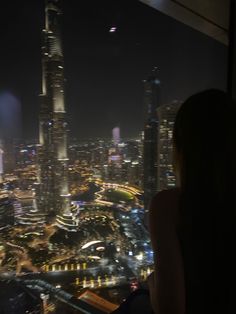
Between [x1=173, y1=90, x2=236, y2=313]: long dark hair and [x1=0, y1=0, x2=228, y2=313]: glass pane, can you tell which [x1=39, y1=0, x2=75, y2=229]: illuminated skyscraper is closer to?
[x1=0, y1=0, x2=228, y2=313]: glass pane

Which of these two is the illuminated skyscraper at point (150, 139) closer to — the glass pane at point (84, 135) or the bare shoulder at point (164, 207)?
the glass pane at point (84, 135)

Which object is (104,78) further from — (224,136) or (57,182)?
(224,136)

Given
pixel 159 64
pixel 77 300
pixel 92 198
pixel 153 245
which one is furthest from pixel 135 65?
pixel 153 245

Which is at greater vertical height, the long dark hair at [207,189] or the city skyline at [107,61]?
the city skyline at [107,61]

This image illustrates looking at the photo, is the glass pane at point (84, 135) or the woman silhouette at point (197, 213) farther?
the glass pane at point (84, 135)

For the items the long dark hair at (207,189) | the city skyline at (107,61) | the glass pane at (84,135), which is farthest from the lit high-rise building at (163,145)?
the long dark hair at (207,189)

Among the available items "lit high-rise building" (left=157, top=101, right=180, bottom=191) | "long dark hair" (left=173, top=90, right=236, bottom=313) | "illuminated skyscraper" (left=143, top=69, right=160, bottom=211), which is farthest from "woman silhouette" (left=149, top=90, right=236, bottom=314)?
"illuminated skyscraper" (left=143, top=69, right=160, bottom=211)
